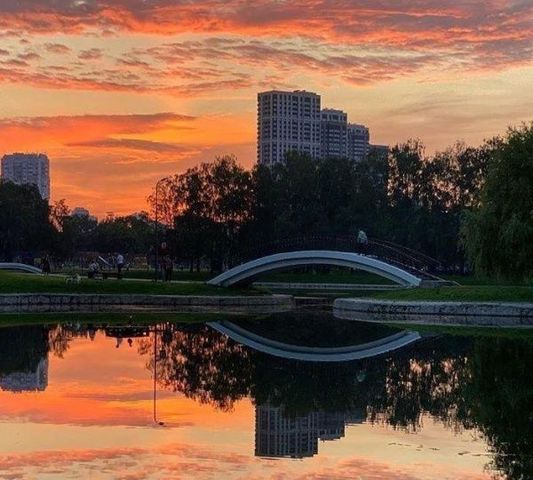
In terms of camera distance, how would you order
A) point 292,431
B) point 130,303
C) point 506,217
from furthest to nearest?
point 130,303, point 506,217, point 292,431

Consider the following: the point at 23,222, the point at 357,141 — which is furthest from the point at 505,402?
the point at 357,141

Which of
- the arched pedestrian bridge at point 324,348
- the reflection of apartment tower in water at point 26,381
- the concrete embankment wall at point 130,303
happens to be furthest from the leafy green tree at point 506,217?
the reflection of apartment tower in water at point 26,381

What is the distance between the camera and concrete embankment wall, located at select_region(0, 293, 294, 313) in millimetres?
43281

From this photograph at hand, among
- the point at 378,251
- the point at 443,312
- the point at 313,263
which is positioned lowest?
the point at 443,312

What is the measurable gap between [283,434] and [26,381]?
7.23 metres

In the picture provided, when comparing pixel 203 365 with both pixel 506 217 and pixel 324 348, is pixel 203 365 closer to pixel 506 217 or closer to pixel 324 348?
pixel 324 348

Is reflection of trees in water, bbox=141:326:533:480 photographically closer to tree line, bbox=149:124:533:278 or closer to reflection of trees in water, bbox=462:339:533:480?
reflection of trees in water, bbox=462:339:533:480

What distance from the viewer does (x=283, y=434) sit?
13727 millimetres

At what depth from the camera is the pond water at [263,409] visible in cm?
1171

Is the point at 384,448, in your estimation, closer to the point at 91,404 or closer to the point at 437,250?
the point at 91,404

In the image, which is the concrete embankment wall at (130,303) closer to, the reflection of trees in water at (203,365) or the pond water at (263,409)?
the reflection of trees in water at (203,365)

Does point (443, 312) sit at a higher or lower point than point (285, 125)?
lower

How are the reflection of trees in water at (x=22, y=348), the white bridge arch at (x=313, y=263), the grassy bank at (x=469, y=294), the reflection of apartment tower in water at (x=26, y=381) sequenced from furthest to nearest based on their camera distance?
the white bridge arch at (x=313, y=263), the grassy bank at (x=469, y=294), the reflection of trees in water at (x=22, y=348), the reflection of apartment tower in water at (x=26, y=381)

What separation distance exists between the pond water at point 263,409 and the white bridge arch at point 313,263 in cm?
1571
